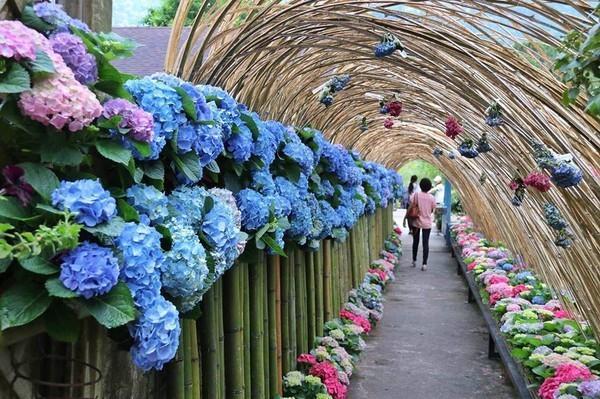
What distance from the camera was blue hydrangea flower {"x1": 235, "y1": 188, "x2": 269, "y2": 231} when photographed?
92.8 inches

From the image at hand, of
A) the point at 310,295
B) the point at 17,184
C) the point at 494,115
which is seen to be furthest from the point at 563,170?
the point at 310,295

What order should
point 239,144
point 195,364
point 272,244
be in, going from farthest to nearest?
1. point 272,244
2. point 239,144
3. point 195,364

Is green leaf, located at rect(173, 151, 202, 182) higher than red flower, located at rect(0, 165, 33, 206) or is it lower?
lower

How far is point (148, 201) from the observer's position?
153 cm

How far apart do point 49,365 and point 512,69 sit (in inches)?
111

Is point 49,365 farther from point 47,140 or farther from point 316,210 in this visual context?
point 316,210

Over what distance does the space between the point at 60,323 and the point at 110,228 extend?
214 mm

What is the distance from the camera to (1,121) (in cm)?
127

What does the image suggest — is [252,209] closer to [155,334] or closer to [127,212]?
[127,212]

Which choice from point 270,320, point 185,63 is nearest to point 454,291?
point 270,320

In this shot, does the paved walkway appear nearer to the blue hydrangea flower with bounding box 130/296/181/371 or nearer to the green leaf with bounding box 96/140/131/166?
the blue hydrangea flower with bounding box 130/296/181/371

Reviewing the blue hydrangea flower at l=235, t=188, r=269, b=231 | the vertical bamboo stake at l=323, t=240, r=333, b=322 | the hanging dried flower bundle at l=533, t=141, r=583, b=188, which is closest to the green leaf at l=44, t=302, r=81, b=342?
the blue hydrangea flower at l=235, t=188, r=269, b=231

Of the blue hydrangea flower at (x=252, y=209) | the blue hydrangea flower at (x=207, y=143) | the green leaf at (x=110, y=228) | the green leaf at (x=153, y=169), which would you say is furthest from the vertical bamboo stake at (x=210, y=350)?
the green leaf at (x=110, y=228)

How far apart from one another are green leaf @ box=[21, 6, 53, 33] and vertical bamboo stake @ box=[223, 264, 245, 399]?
1332 millimetres
